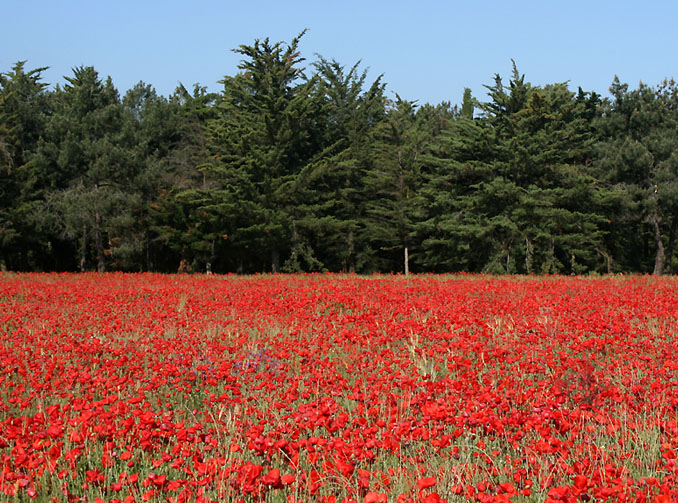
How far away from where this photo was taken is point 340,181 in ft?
114

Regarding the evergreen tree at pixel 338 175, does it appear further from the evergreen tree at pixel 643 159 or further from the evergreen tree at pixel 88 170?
the evergreen tree at pixel 643 159

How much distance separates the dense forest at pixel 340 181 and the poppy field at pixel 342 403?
2087 centimetres

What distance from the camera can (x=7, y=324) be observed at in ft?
30.1

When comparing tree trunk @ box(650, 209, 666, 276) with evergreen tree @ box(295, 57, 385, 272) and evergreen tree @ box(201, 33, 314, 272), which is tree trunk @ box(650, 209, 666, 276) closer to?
evergreen tree @ box(295, 57, 385, 272)

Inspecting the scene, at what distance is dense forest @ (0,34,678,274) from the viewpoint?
1216 inches

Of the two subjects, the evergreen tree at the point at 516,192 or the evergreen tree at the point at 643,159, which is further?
the evergreen tree at the point at 643,159

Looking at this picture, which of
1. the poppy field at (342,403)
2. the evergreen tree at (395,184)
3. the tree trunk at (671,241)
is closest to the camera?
the poppy field at (342,403)

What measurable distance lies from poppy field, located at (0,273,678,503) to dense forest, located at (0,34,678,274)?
2087 cm

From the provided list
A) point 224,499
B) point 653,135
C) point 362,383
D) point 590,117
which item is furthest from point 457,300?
point 590,117

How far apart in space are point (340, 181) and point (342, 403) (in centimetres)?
3031

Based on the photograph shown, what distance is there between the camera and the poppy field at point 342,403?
10.0ft

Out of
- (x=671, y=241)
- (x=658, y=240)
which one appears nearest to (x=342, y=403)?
(x=658, y=240)

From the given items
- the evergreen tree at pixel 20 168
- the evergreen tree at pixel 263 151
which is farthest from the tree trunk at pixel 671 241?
the evergreen tree at pixel 20 168

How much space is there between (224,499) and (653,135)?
36.8 m
